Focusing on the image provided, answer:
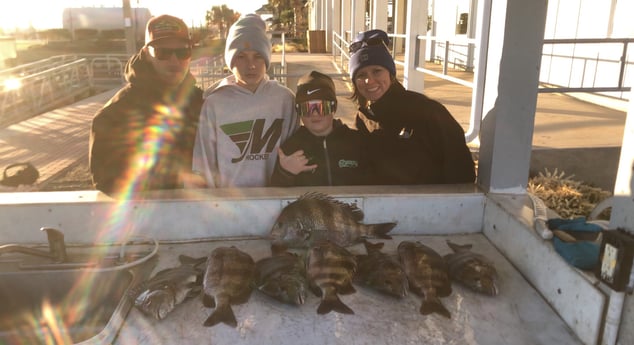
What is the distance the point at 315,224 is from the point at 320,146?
845 millimetres

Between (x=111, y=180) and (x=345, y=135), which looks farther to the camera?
(x=345, y=135)

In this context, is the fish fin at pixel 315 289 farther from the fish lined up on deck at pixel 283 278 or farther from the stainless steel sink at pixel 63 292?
the stainless steel sink at pixel 63 292

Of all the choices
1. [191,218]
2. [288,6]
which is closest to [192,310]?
[191,218]

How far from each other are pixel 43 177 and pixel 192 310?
584 cm

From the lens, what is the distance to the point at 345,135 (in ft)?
10.9

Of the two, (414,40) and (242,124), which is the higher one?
(414,40)

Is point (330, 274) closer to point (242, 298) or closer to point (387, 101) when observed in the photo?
point (242, 298)

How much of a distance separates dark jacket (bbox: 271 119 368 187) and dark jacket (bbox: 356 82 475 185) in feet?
0.44

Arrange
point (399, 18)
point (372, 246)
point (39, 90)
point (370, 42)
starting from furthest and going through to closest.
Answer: point (399, 18)
point (39, 90)
point (370, 42)
point (372, 246)

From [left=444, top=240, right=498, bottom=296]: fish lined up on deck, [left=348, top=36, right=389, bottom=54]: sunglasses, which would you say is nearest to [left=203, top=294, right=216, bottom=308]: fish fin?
[left=444, top=240, right=498, bottom=296]: fish lined up on deck

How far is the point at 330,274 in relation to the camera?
2.19m

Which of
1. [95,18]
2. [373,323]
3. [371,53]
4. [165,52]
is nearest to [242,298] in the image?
[373,323]

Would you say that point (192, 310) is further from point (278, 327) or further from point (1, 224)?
point (1, 224)

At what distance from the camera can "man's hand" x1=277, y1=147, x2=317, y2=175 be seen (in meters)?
3.10
